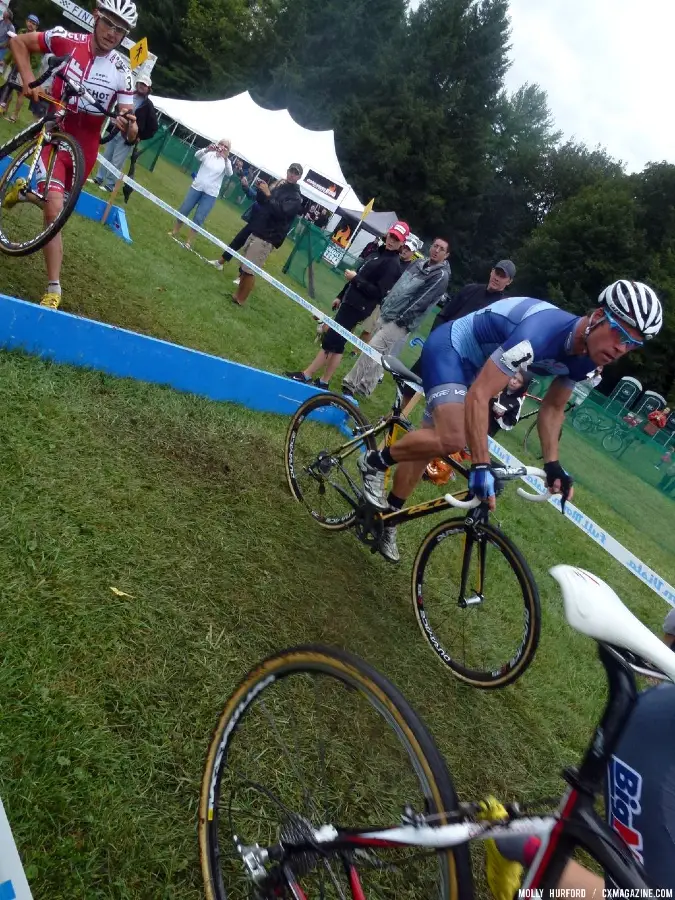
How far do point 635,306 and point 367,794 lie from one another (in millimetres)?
2701

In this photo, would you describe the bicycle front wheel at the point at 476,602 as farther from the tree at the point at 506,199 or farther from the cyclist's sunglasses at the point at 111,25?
the tree at the point at 506,199

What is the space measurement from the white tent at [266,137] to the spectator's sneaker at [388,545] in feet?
81.1

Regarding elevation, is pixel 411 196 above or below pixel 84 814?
above

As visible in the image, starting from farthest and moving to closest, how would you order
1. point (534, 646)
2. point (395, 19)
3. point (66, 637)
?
point (395, 19) < point (534, 646) < point (66, 637)

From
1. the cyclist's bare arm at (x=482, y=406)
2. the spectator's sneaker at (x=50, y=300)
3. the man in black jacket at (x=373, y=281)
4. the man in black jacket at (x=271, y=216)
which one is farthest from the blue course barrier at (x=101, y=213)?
the cyclist's bare arm at (x=482, y=406)

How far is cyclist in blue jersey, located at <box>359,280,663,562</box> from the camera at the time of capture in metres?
3.34

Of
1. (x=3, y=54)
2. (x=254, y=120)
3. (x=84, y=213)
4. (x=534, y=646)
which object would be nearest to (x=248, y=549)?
(x=534, y=646)

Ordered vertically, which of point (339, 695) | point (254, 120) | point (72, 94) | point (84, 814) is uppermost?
point (254, 120)

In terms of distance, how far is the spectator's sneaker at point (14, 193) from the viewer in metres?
4.99

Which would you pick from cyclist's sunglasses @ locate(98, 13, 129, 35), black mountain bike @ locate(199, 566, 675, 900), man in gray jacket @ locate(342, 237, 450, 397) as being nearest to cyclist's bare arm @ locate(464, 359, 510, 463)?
black mountain bike @ locate(199, 566, 675, 900)

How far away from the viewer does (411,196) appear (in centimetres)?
5003

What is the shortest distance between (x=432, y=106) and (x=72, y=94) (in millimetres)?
52967

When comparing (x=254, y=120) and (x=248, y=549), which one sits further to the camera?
(x=254, y=120)

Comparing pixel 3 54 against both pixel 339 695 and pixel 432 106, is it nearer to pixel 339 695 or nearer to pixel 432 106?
pixel 339 695
